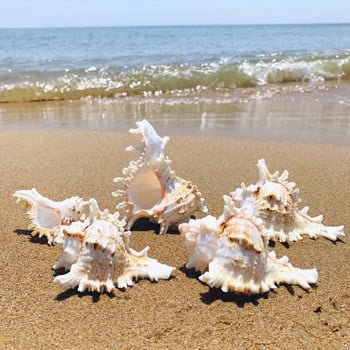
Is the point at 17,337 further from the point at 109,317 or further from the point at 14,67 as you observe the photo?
the point at 14,67

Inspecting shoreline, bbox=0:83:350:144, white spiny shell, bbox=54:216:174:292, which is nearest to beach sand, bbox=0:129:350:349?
white spiny shell, bbox=54:216:174:292

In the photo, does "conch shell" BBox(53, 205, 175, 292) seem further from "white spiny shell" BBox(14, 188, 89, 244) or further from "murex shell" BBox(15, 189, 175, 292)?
"white spiny shell" BBox(14, 188, 89, 244)

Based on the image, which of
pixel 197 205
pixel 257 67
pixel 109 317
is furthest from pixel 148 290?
pixel 257 67

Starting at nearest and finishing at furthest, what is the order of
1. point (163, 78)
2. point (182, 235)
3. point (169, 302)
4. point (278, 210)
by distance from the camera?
point (169, 302)
point (182, 235)
point (278, 210)
point (163, 78)

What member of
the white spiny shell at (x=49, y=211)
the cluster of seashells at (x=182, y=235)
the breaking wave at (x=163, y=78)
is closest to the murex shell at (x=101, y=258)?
the cluster of seashells at (x=182, y=235)

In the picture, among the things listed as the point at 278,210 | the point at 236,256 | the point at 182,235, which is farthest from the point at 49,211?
the point at 278,210

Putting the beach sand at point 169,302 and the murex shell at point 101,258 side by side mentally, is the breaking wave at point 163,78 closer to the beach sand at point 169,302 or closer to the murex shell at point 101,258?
the beach sand at point 169,302

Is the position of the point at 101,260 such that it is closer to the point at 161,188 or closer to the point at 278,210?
the point at 161,188
